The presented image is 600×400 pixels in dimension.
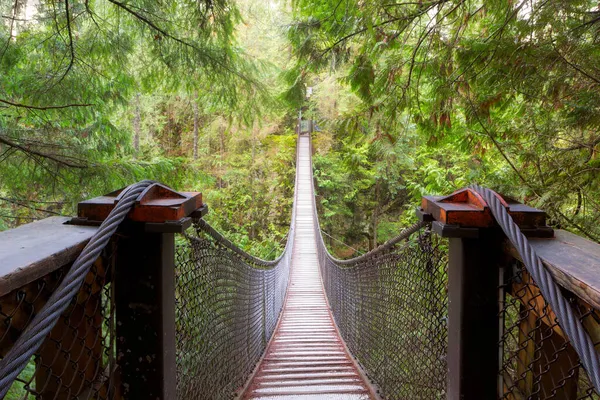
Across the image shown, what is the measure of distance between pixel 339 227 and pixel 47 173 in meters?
12.8

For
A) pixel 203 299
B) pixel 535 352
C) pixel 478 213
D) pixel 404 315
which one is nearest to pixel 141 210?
pixel 203 299

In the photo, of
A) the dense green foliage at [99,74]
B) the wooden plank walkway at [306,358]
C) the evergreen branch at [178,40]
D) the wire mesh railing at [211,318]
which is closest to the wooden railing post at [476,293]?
the wire mesh railing at [211,318]

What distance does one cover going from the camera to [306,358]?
284 centimetres

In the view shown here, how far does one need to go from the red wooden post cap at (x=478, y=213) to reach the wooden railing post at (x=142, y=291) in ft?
1.97

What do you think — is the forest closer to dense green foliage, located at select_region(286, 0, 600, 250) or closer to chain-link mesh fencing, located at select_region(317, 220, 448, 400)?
dense green foliage, located at select_region(286, 0, 600, 250)

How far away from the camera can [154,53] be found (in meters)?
2.47

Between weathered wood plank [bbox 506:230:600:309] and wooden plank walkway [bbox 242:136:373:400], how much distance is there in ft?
5.18

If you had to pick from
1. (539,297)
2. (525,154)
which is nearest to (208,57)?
(525,154)

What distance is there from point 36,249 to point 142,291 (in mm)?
285

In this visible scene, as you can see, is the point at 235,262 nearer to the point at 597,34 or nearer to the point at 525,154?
the point at 525,154

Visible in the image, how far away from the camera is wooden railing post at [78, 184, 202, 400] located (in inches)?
31.6

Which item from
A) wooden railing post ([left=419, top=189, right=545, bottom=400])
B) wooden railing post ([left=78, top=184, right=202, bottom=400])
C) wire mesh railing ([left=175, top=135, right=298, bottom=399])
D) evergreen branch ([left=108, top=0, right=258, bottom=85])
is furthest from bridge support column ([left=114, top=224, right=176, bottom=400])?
evergreen branch ([left=108, top=0, right=258, bottom=85])

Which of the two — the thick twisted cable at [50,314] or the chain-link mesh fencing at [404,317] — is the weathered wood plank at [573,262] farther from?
the thick twisted cable at [50,314]

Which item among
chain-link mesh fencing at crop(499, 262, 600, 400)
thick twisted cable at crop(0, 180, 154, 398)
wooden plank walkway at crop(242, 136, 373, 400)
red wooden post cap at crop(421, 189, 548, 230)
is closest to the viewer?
thick twisted cable at crop(0, 180, 154, 398)
